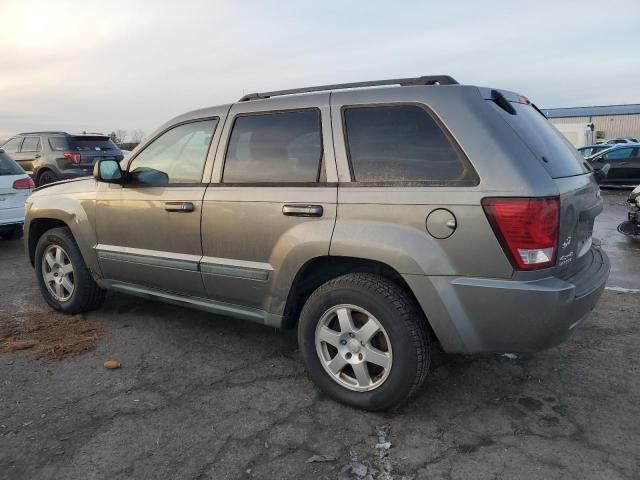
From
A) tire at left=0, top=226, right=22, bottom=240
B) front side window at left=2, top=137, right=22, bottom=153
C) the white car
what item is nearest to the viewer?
the white car

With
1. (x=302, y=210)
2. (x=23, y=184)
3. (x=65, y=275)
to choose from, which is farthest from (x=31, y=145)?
(x=302, y=210)

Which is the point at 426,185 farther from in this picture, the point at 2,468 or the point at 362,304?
the point at 2,468

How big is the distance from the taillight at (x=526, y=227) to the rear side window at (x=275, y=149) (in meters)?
1.10

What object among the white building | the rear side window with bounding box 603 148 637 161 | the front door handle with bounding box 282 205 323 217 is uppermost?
the front door handle with bounding box 282 205 323 217

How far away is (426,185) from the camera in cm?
273

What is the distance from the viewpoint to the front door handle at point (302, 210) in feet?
9.90

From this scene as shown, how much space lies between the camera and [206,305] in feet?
12.2

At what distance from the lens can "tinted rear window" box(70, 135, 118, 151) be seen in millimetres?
12055

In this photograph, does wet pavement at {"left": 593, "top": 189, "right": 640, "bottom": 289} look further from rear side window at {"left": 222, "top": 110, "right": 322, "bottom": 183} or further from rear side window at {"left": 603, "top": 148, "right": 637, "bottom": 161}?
rear side window at {"left": 603, "top": 148, "right": 637, "bottom": 161}

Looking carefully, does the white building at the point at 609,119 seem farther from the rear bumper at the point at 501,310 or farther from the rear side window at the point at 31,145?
the rear bumper at the point at 501,310

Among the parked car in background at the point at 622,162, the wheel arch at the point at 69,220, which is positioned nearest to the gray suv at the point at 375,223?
the wheel arch at the point at 69,220

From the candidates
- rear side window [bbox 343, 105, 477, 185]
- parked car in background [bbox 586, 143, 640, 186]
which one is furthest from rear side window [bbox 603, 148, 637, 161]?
rear side window [bbox 343, 105, 477, 185]

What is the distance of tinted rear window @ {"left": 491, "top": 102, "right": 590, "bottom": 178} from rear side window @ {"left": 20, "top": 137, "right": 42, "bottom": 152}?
39.5 ft

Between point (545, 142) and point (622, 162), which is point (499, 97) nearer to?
point (545, 142)
